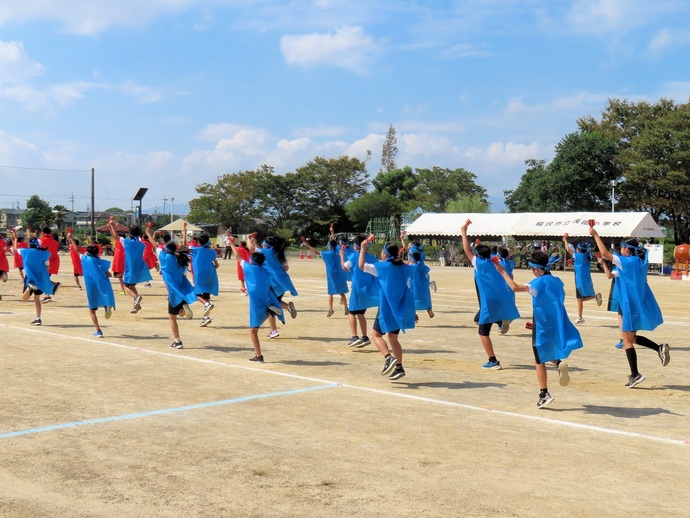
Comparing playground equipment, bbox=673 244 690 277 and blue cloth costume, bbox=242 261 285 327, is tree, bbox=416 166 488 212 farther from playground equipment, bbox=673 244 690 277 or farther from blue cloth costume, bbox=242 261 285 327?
blue cloth costume, bbox=242 261 285 327

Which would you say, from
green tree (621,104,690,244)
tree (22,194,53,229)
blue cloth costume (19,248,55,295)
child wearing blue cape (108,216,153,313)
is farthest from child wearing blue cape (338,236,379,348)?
tree (22,194,53,229)

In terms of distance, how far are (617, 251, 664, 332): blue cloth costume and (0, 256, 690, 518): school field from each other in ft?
2.81

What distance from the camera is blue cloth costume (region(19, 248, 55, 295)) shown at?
1675 centimetres

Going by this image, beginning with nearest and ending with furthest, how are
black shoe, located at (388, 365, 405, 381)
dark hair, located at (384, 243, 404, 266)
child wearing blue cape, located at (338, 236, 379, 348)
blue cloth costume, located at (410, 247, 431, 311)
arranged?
black shoe, located at (388, 365, 405, 381), dark hair, located at (384, 243, 404, 266), child wearing blue cape, located at (338, 236, 379, 348), blue cloth costume, located at (410, 247, 431, 311)

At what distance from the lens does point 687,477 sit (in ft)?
19.9

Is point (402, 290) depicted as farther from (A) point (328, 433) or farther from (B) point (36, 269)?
(B) point (36, 269)

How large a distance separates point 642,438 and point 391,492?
3.03 m

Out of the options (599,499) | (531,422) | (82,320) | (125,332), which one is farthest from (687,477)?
(82,320)

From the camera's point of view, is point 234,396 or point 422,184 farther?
point 422,184

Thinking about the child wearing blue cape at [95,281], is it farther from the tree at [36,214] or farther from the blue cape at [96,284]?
the tree at [36,214]

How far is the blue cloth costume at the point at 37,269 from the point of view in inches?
659

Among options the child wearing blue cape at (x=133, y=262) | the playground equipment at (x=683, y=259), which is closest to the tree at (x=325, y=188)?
the playground equipment at (x=683, y=259)

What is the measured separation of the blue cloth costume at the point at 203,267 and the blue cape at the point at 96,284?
152 inches

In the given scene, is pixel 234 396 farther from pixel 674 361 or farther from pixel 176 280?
pixel 674 361
